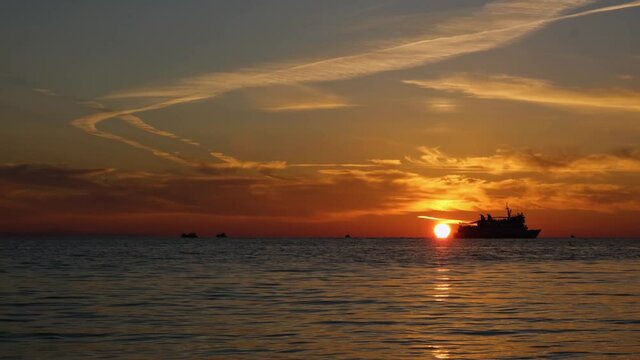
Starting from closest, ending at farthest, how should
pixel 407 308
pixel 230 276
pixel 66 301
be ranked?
1. pixel 407 308
2. pixel 66 301
3. pixel 230 276

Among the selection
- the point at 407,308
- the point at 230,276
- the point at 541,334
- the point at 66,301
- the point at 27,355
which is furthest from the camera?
the point at 230,276

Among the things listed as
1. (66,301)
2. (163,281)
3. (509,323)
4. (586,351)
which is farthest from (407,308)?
(163,281)

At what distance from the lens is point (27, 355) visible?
88.2 feet

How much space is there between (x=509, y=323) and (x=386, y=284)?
79.4ft

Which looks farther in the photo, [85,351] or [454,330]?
[454,330]

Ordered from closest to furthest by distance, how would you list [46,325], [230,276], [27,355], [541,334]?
[27,355]
[541,334]
[46,325]
[230,276]

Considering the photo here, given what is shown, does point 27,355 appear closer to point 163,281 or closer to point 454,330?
point 454,330

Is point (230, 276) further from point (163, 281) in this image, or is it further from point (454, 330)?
point (454, 330)

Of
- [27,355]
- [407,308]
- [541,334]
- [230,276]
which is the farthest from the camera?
[230,276]

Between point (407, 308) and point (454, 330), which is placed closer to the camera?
point (454, 330)

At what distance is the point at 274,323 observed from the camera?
115ft

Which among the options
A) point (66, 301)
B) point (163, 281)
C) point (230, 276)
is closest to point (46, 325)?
point (66, 301)

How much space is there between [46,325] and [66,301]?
10.8 metres

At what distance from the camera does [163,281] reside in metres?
61.8
